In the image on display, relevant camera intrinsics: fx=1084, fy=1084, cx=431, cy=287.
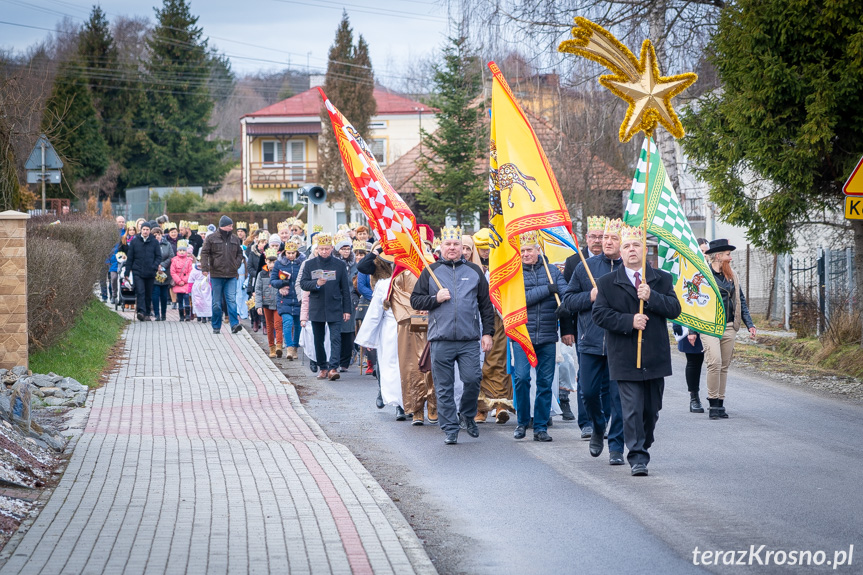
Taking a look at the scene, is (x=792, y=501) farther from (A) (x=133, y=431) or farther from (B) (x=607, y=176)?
(B) (x=607, y=176)

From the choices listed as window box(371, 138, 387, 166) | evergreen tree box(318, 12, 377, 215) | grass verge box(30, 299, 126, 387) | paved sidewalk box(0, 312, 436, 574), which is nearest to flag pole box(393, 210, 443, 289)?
paved sidewalk box(0, 312, 436, 574)

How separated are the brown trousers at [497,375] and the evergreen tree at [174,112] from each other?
61589 mm

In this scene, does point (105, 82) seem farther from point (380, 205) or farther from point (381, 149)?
point (380, 205)

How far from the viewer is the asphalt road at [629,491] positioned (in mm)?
6332

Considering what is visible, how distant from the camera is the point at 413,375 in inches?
452

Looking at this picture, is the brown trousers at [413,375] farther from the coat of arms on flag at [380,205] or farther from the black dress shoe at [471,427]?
the black dress shoe at [471,427]

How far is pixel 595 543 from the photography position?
6.52m

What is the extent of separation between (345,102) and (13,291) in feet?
155

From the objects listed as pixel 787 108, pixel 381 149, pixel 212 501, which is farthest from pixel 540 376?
pixel 381 149

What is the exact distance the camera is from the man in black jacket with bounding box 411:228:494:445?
10.2 m

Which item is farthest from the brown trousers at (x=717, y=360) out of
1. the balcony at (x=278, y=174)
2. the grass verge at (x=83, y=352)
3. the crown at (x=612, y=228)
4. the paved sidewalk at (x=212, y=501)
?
the balcony at (x=278, y=174)

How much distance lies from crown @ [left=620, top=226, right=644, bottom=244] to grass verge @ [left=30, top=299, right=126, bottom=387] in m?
7.22

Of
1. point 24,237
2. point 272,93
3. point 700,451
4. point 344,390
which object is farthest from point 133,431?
point 272,93

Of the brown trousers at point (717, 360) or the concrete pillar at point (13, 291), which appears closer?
the brown trousers at point (717, 360)
